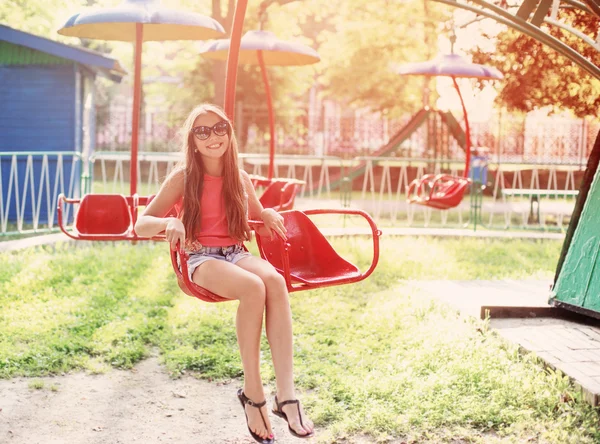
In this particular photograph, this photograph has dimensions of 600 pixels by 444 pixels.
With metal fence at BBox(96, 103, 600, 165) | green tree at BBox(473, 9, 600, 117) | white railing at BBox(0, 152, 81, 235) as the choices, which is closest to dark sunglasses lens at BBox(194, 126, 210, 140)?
green tree at BBox(473, 9, 600, 117)

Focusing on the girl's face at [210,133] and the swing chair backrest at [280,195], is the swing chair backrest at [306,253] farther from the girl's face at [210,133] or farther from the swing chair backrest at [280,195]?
the swing chair backrest at [280,195]

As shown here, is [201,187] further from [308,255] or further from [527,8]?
[527,8]

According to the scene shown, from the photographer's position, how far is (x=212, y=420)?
4.55 metres

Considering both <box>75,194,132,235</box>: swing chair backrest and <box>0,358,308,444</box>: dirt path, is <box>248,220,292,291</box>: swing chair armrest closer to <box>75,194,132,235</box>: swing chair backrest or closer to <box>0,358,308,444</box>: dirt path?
<box>0,358,308,444</box>: dirt path

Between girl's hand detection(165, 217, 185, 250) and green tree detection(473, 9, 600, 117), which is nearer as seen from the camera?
girl's hand detection(165, 217, 185, 250)

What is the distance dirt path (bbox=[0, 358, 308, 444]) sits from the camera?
14.1ft

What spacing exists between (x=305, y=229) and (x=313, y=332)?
2.06m

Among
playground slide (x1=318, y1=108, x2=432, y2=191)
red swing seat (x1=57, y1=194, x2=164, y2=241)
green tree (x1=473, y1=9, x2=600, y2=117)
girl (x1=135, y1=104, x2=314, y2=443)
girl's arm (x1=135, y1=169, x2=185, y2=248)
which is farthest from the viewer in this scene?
playground slide (x1=318, y1=108, x2=432, y2=191)

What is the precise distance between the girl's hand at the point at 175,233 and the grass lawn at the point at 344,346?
4.53 ft

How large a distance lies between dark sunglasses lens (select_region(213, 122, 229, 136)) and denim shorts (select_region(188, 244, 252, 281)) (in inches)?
20.5

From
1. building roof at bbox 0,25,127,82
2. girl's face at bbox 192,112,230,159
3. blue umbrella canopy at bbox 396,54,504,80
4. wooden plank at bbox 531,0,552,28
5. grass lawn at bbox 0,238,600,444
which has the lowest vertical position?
grass lawn at bbox 0,238,600,444

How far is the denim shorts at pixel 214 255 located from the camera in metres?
3.84

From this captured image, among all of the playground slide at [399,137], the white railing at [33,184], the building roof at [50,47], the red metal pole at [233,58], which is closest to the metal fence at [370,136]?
the playground slide at [399,137]

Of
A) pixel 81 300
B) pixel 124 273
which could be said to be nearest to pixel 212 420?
pixel 81 300
